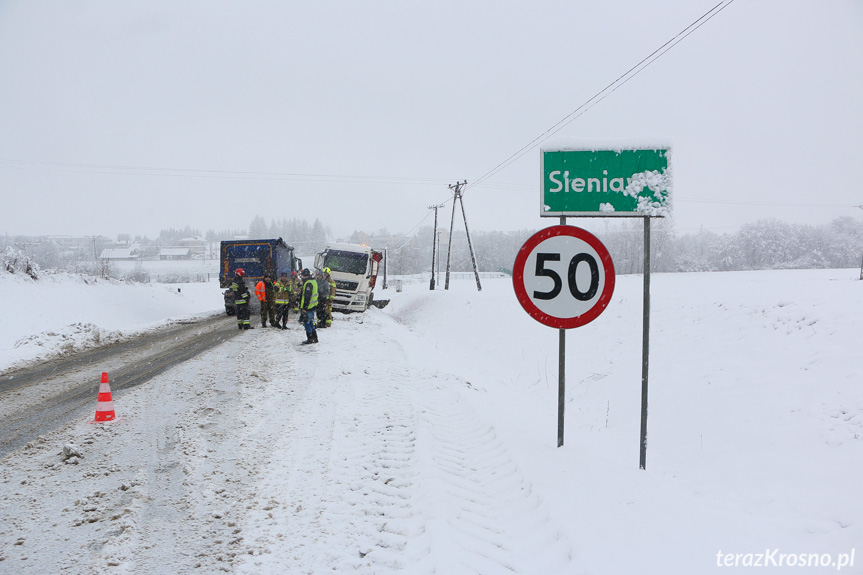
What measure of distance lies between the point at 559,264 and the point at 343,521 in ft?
9.53

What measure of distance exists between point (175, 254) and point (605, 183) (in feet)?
457

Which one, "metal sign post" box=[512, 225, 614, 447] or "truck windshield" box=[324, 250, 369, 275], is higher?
"truck windshield" box=[324, 250, 369, 275]

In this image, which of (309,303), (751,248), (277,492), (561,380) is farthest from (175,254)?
(561,380)

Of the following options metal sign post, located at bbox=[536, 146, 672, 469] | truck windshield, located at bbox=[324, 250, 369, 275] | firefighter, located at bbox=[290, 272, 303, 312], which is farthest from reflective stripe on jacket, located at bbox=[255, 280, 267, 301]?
metal sign post, located at bbox=[536, 146, 672, 469]

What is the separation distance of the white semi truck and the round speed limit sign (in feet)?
57.1

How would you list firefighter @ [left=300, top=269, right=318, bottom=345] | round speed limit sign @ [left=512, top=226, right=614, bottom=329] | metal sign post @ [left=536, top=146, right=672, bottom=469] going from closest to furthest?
round speed limit sign @ [left=512, top=226, right=614, bottom=329], metal sign post @ [left=536, top=146, right=672, bottom=469], firefighter @ [left=300, top=269, right=318, bottom=345]

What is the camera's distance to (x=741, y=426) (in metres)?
7.18

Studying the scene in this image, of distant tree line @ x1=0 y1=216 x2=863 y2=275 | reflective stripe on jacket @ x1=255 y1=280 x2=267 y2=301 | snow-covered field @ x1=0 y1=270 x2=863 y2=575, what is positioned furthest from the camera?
distant tree line @ x1=0 y1=216 x2=863 y2=275

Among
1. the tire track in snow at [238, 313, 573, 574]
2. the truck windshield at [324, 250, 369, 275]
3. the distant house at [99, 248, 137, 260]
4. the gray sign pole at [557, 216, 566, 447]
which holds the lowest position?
the tire track in snow at [238, 313, 573, 574]

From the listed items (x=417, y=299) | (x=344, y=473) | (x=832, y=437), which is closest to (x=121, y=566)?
(x=344, y=473)

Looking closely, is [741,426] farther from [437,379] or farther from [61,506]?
[61,506]

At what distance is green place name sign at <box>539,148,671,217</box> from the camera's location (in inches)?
175

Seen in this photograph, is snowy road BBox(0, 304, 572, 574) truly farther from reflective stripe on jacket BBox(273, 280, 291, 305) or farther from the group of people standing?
reflective stripe on jacket BBox(273, 280, 291, 305)

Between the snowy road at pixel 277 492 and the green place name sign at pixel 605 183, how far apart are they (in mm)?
2660
